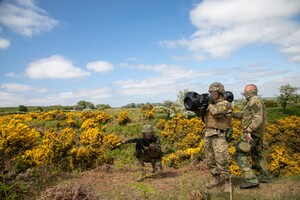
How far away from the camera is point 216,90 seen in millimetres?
5621

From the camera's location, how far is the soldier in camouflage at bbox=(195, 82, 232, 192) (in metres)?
5.44

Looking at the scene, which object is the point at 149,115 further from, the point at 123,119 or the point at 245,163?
the point at 245,163

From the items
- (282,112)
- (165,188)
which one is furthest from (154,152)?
(282,112)

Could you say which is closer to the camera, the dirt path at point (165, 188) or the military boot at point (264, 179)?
the dirt path at point (165, 188)

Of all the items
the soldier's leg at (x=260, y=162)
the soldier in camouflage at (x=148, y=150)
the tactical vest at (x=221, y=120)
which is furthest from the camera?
→ the soldier in camouflage at (x=148, y=150)

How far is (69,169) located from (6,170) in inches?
121

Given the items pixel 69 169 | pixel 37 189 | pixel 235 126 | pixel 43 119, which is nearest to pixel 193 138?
pixel 235 126

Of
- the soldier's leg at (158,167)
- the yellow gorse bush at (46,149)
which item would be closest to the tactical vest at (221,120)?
the soldier's leg at (158,167)

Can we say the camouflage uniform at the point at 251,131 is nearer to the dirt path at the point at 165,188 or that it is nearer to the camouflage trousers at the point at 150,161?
the dirt path at the point at 165,188

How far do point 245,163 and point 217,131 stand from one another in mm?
1018

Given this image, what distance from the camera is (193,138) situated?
13500mm

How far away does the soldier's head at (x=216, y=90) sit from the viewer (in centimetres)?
562

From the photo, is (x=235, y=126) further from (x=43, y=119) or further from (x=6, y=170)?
(x=43, y=119)

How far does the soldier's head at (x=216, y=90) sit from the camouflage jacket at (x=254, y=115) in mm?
616
